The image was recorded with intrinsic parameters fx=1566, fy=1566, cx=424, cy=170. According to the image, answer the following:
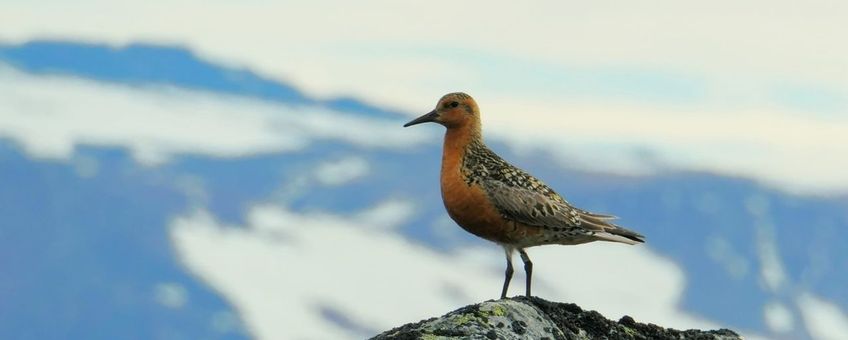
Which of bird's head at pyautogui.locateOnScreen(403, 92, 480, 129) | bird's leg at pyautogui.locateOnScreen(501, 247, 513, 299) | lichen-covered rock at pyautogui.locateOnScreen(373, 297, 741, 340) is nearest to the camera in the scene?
lichen-covered rock at pyautogui.locateOnScreen(373, 297, 741, 340)

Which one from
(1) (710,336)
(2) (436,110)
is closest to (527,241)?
(2) (436,110)

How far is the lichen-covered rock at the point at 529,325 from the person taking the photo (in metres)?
10.3

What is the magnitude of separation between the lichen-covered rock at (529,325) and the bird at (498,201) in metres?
3.16

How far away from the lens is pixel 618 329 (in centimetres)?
1152

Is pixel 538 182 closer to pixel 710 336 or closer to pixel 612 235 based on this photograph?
pixel 612 235

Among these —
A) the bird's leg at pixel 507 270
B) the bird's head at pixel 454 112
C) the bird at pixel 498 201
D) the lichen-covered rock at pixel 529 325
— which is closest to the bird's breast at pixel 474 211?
the bird at pixel 498 201

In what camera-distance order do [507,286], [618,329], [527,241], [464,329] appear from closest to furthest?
[464,329]
[618,329]
[507,286]
[527,241]

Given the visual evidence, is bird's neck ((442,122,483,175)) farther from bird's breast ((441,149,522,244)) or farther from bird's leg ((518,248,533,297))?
bird's leg ((518,248,533,297))

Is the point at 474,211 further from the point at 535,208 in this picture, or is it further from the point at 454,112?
the point at 454,112

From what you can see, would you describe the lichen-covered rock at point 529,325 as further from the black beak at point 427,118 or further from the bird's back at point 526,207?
the black beak at point 427,118

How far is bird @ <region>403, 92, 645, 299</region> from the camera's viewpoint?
15445mm

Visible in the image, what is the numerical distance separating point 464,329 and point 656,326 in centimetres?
216

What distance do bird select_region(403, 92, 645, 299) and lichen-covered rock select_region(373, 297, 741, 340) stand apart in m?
3.16

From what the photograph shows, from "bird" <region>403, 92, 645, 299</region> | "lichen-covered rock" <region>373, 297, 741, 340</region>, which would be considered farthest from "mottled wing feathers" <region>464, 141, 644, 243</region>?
"lichen-covered rock" <region>373, 297, 741, 340</region>
